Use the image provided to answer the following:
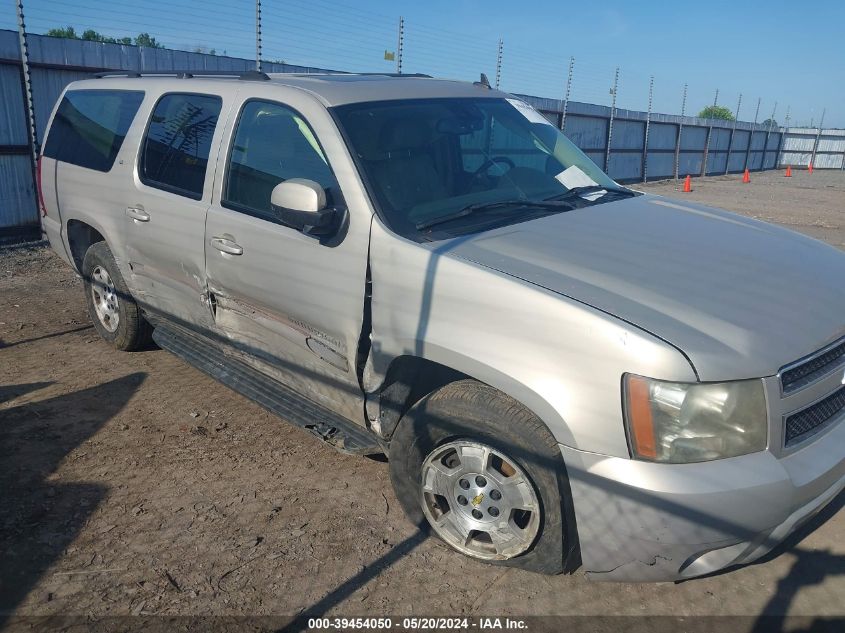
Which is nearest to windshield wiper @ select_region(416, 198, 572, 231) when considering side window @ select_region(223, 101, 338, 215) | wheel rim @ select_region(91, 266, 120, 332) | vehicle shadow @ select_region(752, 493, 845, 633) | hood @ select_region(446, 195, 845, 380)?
hood @ select_region(446, 195, 845, 380)

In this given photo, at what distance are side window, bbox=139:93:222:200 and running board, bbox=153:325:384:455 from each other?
Result: 955 millimetres

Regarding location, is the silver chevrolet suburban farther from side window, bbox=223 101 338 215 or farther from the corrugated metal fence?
the corrugated metal fence

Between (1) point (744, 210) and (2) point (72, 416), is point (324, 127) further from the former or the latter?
(1) point (744, 210)

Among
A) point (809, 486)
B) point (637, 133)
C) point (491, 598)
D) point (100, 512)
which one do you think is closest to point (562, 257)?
point (809, 486)

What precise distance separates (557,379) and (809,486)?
3.12 ft

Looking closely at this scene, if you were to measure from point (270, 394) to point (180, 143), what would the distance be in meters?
1.66

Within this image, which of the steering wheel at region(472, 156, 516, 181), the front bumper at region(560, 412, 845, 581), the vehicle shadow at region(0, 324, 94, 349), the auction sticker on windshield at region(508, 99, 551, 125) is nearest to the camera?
the front bumper at region(560, 412, 845, 581)

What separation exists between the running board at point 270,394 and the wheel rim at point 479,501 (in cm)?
40

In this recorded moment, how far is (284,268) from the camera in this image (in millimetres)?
3381

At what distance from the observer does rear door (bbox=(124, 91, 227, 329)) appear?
3934 millimetres

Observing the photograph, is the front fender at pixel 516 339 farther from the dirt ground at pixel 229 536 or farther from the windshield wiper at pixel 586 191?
the windshield wiper at pixel 586 191

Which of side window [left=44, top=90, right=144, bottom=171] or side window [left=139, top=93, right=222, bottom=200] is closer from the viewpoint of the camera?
side window [left=139, top=93, right=222, bottom=200]

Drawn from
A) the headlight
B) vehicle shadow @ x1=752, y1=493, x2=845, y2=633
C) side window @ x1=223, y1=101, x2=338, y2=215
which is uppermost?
side window @ x1=223, y1=101, x2=338, y2=215

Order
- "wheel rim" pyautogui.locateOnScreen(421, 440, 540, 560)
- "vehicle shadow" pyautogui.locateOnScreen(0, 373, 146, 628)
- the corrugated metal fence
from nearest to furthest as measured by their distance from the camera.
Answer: "wheel rim" pyautogui.locateOnScreen(421, 440, 540, 560) < "vehicle shadow" pyautogui.locateOnScreen(0, 373, 146, 628) < the corrugated metal fence
